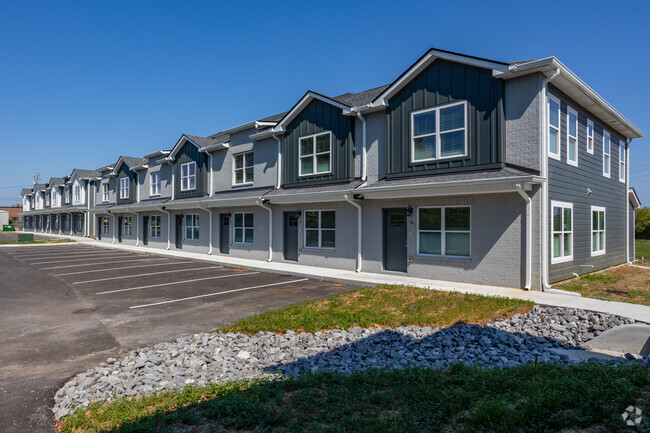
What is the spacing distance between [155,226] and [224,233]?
29.9ft

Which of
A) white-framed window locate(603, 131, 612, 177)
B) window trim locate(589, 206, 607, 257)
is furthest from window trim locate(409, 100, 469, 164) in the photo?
white-framed window locate(603, 131, 612, 177)

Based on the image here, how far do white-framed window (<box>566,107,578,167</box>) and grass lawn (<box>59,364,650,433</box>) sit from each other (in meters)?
10.2

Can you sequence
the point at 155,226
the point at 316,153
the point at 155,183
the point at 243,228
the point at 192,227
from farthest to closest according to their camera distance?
the point at 155,183 → the point at 155,226 → the point at 192,227 → the point at 243,228 → the point at 316,153

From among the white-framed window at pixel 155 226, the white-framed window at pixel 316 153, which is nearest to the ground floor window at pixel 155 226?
the white-framed window at pixel 155 226

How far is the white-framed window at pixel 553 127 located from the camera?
1146 cm

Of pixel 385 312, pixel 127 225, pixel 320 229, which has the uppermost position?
pixel 320 229

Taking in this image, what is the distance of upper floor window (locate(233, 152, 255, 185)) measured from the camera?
807 inches

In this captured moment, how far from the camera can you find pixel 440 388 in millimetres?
4395

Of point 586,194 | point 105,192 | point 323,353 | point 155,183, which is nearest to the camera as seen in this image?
point 323,353

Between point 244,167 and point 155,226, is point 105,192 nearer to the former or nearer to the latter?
point 155,226

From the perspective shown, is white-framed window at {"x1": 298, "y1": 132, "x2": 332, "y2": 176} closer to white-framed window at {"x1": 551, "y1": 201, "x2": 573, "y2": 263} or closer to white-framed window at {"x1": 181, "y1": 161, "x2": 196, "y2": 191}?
white-framed window at {"x1": 551, "y1": 201, "x2": 573, "y2": 263}

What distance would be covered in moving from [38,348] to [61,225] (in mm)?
52142

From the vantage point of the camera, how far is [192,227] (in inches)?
957

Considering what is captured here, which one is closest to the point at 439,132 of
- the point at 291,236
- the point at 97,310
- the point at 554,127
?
the point at 554,127
